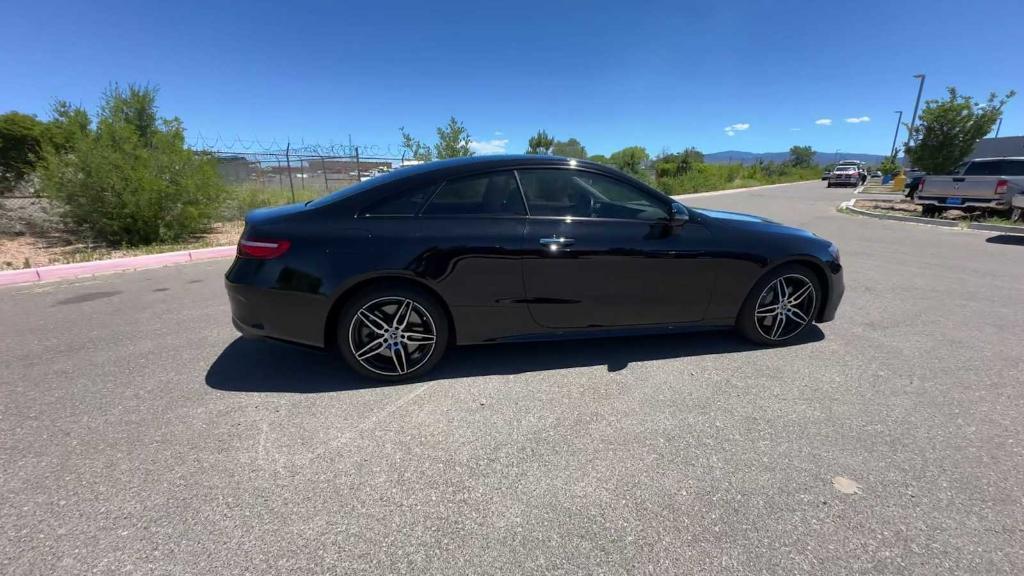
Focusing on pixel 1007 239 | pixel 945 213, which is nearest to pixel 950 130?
pixel 945 213

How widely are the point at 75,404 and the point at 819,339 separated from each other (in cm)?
565

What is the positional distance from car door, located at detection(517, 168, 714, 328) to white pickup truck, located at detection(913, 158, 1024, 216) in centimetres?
1334

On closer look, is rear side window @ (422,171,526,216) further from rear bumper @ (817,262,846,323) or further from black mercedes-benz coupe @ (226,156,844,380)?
rear bumper @ (817,262,846,323)

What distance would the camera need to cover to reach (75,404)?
2961 mm

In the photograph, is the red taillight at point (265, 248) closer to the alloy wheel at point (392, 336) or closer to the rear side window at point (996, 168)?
the alloy wheel at point (392, 336)

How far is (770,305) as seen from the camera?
3740mm

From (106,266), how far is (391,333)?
6705 millimetres

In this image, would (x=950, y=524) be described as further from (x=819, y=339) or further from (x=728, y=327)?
(x=819, y=339)

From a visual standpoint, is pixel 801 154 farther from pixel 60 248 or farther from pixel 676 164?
pixel 60 248

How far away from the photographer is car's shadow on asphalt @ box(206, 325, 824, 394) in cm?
323

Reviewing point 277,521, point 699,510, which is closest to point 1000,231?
point 699,510

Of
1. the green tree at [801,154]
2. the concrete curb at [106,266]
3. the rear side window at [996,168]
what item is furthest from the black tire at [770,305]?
the green tree at [801,154]

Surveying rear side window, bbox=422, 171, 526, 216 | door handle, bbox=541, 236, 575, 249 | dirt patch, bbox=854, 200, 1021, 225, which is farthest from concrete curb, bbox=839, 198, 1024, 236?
rear side window, bbox=422, 171, 526, 216

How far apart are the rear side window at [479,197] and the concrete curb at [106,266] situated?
6770 mm
